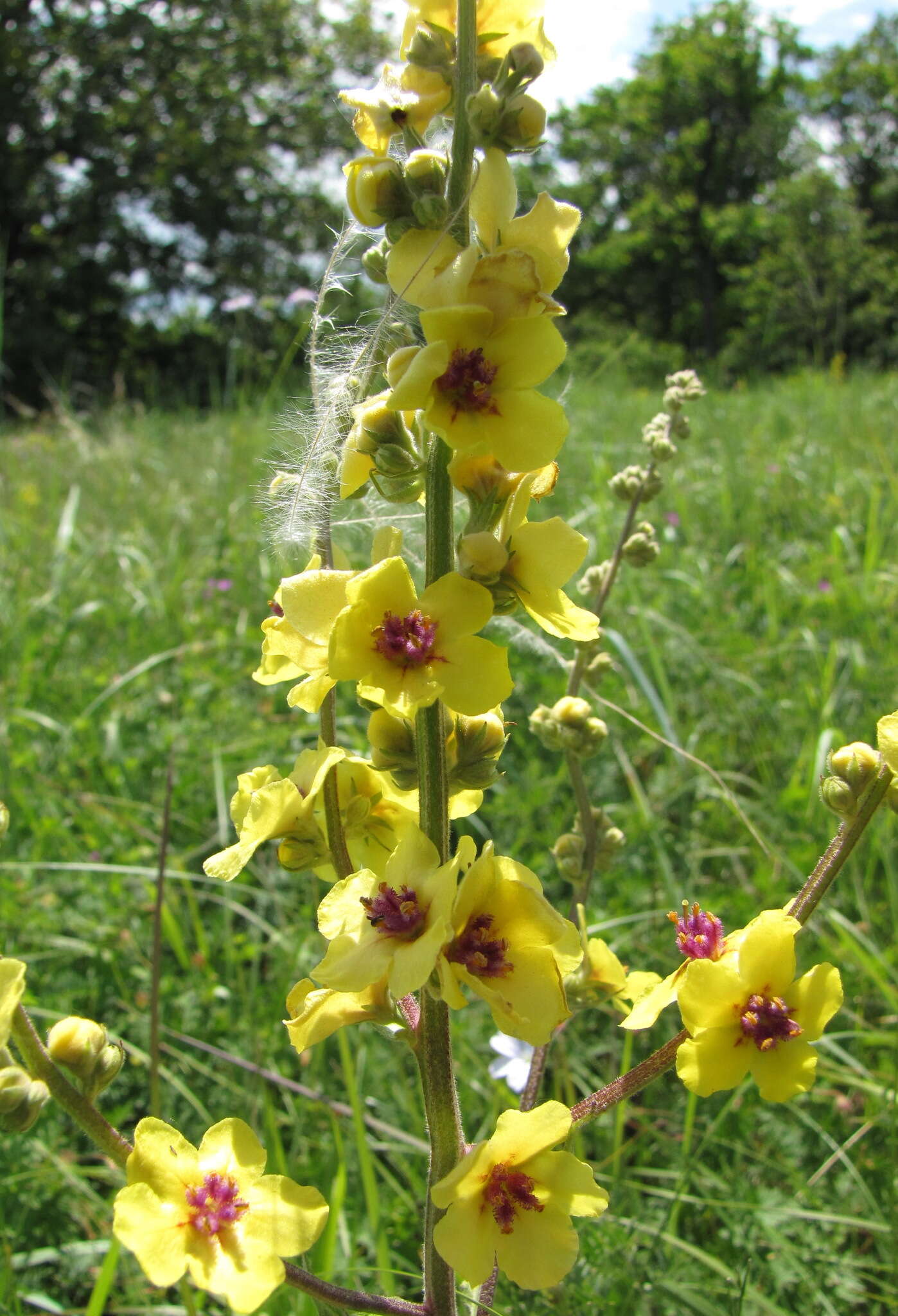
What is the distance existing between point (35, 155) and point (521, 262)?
3772 cm

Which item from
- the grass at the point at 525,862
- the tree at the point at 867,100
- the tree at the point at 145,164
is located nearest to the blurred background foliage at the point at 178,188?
Answer: the tree at the point at 145,164

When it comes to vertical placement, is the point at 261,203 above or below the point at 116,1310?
above

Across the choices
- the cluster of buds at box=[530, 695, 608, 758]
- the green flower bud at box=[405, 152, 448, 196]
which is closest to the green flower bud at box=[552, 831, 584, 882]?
the cluster of buds at box=[530, 695, 608, 758]

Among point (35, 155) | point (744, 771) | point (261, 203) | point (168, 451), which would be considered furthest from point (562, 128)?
point (744, 771)

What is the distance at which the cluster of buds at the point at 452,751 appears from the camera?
1.39m

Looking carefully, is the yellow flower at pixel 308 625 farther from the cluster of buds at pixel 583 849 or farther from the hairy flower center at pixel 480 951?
the cluster of buds at pixel 583 849

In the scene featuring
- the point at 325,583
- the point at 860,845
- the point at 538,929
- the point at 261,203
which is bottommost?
the point at 860,845

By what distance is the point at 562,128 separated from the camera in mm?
62562

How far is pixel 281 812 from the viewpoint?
1.36m

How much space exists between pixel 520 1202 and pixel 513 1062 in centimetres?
97

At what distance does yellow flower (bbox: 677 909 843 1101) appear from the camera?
4.00ft

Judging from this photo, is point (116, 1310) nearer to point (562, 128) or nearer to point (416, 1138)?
point (416, 1138)

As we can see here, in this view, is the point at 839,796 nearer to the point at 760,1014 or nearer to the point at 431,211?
the point at 760,1014

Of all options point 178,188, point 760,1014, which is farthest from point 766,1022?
point 178,188
